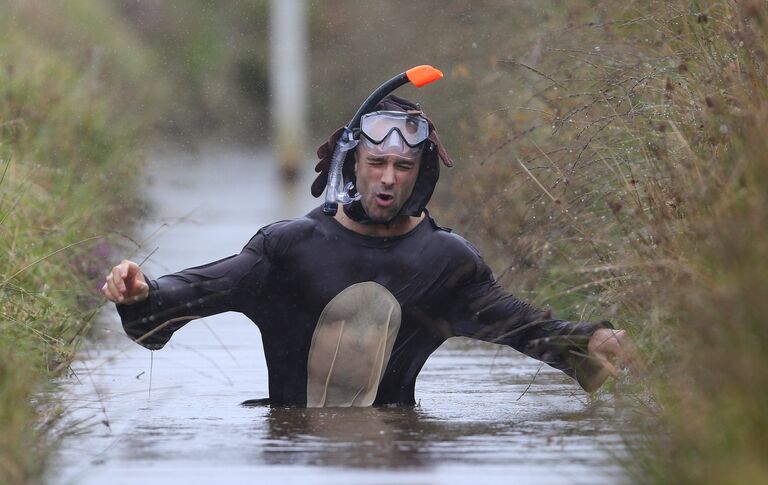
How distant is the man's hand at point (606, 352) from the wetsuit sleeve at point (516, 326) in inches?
1.7

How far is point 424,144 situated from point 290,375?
1.17 metres

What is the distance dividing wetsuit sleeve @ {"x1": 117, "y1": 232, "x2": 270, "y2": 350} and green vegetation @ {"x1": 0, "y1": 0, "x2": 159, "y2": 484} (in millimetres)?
214

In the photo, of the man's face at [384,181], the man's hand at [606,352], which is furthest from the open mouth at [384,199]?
the man's hand at [606,352]

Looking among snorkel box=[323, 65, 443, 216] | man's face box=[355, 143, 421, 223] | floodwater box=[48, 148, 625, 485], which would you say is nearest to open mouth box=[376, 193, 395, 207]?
man's face box=[355, 143, 421, 223]

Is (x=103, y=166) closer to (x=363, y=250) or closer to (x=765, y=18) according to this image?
(x=363, y=250)

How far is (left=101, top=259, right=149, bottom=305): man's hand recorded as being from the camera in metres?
7.18

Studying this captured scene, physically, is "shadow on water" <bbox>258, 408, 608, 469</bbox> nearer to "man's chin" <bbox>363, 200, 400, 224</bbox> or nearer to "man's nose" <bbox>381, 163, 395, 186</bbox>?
"man's chin" <bbox>363, 200, 400, 224</bbox>

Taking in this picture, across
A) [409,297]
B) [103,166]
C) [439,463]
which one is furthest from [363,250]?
[103,166]

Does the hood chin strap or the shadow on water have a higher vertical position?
the hood chin strap

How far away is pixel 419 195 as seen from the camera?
8.12 metres

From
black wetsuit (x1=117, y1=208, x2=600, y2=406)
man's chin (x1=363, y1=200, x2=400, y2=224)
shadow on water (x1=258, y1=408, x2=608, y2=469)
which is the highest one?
man's chin (x1=363, y1=200, x2=400, y2=224)

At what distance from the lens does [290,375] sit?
8.09 metres

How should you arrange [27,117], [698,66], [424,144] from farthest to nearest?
[27,117] → [424,144] → [698,66]

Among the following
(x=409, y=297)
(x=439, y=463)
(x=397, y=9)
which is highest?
(x=397, y=9)
